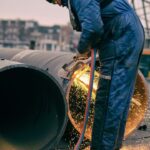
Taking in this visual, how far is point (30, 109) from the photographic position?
13.8ft

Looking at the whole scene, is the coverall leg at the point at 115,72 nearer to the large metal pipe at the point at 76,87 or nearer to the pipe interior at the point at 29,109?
the pipe interior at the point at 29,109

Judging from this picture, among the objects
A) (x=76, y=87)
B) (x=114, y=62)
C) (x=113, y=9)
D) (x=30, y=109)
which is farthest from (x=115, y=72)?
(x=76, y=87)

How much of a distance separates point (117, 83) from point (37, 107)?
108cm

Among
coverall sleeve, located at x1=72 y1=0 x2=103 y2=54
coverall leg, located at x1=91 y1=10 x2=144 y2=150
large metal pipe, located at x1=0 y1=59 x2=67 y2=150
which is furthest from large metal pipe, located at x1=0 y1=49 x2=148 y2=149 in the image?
coverall sleeve, located at x1=72 y1=0 x2=103 y2=54

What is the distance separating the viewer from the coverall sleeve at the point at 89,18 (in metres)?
3.09

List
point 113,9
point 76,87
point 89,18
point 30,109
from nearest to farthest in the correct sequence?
point 89,18, point 113,9, point 30,109, point 76,87

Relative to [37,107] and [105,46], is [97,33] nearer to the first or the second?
[105,46]

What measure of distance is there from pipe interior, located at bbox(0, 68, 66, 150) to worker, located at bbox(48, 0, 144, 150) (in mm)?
414

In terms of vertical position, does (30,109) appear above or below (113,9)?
below

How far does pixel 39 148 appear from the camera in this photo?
3732 millimetres

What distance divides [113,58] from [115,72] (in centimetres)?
12

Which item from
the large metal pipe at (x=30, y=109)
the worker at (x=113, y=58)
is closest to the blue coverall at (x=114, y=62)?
the worker at (x=113, y=58)

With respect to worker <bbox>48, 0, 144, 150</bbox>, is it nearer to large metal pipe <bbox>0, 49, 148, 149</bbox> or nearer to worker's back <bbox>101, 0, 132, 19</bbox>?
worker's back <bbox>101, 0, 132, 19</bbox>

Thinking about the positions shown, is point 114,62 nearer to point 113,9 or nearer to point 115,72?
point 115,72
